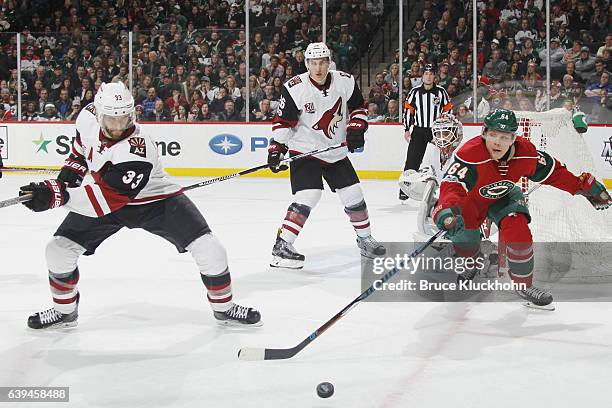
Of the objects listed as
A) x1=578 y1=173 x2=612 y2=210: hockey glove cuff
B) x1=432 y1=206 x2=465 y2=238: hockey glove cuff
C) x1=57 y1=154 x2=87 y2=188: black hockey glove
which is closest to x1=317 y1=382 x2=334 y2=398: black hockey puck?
x1=432 y1=206 x2=465 y2=238: hockey glove cuff

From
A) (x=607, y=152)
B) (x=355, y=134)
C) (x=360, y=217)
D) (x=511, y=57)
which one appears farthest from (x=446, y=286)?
(x=511, y=57)

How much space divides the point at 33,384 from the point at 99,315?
0.93 meters

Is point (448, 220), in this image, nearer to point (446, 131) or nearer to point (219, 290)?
point (219, 290)

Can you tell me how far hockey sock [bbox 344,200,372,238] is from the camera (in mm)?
5023

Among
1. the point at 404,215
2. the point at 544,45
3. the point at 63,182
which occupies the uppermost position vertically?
the point at 544,45

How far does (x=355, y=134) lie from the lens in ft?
16.3

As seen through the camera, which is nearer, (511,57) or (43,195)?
(43,195)

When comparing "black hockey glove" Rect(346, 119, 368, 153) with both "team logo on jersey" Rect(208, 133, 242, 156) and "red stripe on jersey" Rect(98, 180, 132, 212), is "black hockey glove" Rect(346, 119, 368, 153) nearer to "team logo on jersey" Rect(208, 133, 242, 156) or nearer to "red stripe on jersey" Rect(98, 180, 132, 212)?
"red stripe on jersey" Rect(98, 180, 132, 212)

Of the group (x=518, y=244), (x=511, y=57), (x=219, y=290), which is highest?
(x=511, y=57)

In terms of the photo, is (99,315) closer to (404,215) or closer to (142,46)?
(404,215)

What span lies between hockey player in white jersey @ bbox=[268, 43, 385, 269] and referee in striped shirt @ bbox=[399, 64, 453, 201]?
239 cm

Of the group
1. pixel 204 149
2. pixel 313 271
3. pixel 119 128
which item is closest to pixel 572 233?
pixel 313 271

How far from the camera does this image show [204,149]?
9.34m

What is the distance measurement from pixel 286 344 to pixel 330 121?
1.81m
